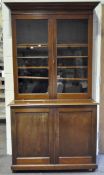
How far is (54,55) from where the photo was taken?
3.22 meters

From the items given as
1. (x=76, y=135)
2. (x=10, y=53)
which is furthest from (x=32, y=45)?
(x=76, y=135)

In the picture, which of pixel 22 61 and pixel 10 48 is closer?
pixel 22 61

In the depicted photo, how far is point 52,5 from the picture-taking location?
3.07 m

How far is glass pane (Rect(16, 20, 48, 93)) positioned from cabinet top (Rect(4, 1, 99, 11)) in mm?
203

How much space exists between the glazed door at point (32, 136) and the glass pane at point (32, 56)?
0.36 m

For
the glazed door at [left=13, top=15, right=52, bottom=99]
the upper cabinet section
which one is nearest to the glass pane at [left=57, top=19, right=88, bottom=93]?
the upper cabinet section

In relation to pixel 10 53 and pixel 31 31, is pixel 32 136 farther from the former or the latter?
pixel 31 31

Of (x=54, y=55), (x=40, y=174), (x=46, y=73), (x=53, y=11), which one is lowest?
(x=40, y=174)

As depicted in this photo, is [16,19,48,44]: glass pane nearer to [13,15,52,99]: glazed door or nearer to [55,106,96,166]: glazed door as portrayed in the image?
[13,15,52,99]: glazed door

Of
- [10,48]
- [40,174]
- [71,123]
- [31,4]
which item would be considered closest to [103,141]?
[71,123]

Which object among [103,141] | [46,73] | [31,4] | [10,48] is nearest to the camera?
[31,4]

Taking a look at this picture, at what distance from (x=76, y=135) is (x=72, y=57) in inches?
39.7

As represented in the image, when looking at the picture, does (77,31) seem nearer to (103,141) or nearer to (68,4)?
(68,4)

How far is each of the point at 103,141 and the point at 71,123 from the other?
0.91 metres
